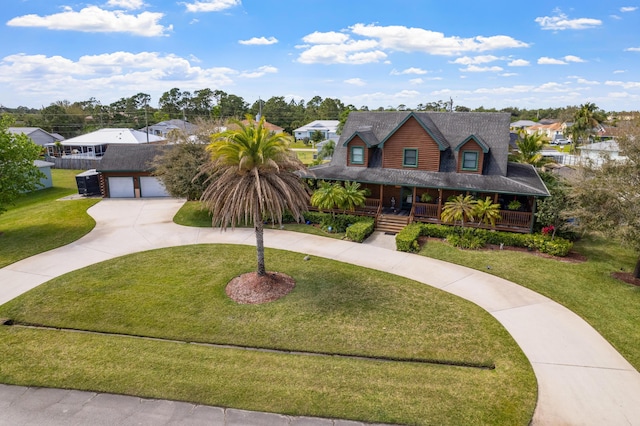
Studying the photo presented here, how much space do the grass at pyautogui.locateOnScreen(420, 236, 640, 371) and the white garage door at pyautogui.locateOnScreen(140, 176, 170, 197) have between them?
954 inches

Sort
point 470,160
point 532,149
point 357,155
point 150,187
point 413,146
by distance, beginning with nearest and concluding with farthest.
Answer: point 470,160, point 413,146, point 357,155, point 532,149, point 150,187

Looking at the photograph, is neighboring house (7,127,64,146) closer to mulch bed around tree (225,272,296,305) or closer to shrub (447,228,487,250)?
mulch bed around tree (225,272,296,305)

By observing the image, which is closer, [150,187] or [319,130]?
[150,187]

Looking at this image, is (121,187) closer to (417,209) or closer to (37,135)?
(417,209)

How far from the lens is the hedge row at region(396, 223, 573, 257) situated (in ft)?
63.7

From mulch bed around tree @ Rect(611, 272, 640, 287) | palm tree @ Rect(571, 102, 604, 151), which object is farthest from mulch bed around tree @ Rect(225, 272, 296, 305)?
palm tree @ Rect(571, 102, 604, 151)

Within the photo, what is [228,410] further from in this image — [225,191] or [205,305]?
[225,191]

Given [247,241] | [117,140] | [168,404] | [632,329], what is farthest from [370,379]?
[117,140]

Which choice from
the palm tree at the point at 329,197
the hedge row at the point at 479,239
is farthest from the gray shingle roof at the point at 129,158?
the hedge row at the point at 479,239

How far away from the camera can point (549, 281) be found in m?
16.5

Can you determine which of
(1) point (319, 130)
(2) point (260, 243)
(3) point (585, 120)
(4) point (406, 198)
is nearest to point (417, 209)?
(4) point (406, 198)

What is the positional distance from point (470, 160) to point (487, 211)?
439 cm

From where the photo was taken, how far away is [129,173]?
32.7m

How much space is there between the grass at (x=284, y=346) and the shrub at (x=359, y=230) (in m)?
4.16
